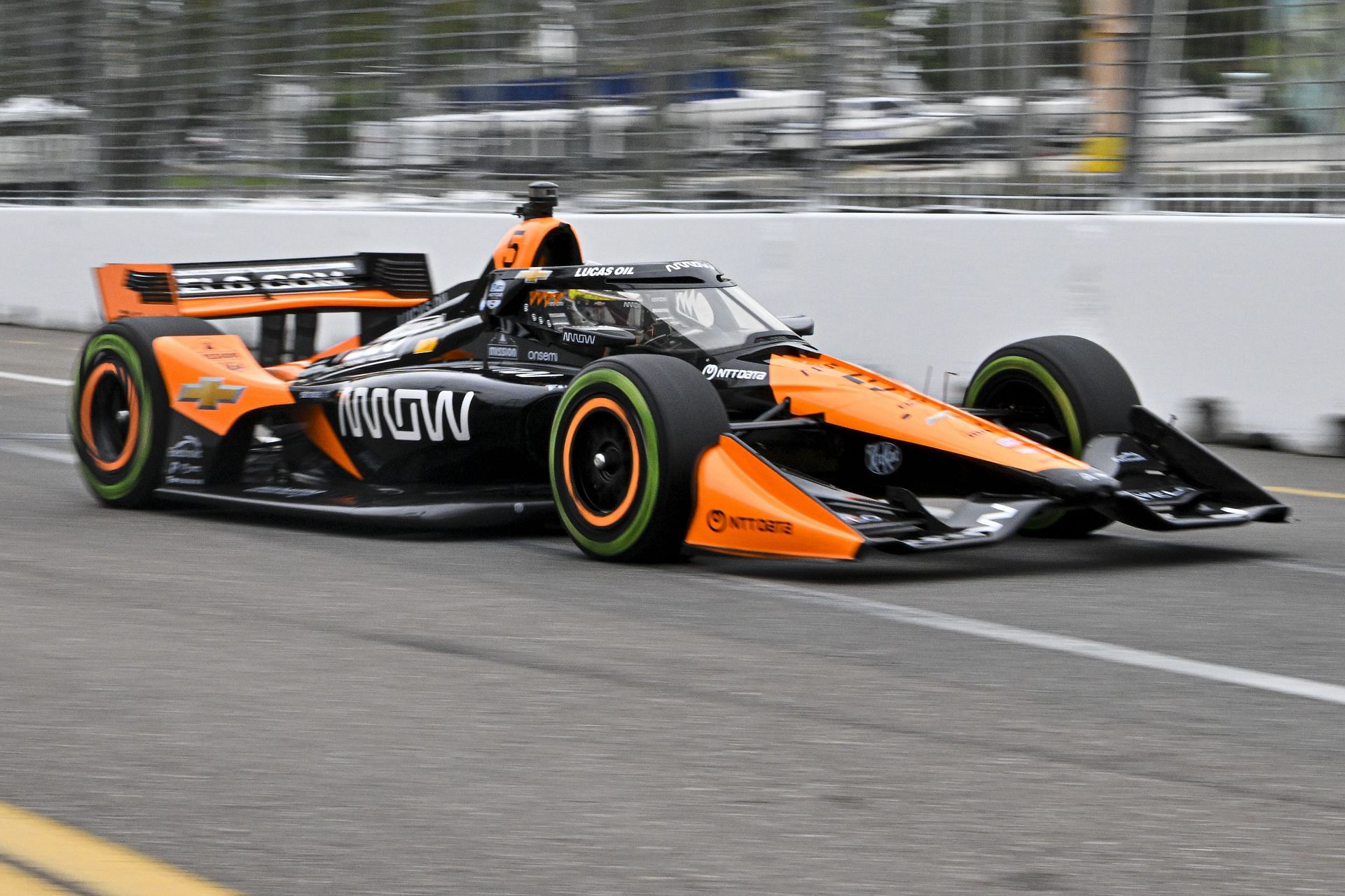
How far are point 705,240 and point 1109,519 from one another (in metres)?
5.26

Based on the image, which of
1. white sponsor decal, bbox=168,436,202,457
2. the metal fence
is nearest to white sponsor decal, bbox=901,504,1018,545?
white sponsor decal, bbox=168,436,202,457

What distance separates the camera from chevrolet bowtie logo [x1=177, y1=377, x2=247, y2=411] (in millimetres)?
7031

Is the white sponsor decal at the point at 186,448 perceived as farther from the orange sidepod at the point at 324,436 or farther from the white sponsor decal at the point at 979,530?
the white sponsor decal at the point at 979,530

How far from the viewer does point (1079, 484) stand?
5.36m

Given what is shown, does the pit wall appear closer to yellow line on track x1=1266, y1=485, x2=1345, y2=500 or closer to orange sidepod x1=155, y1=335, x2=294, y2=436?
yellow line on track x1=1266, y1=485, x2=1345, y2=500

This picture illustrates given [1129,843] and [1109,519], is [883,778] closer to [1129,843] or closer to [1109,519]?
[1129,843]

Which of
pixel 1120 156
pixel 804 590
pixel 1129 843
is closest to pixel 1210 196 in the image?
pixel 1120 156

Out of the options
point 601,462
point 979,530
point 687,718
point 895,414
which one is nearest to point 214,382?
point 601,462

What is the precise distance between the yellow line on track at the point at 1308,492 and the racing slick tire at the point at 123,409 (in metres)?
4.51

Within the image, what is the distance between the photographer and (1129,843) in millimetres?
2967

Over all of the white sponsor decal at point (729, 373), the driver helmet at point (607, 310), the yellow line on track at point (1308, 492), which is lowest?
the yellow line on track at point (1308, 492)

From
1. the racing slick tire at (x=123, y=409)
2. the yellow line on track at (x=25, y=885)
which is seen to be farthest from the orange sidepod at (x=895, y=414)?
the yellow line on track at (x=25, y=885)

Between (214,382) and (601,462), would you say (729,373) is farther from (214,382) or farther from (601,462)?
(214,382)

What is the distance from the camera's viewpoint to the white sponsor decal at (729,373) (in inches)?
237
